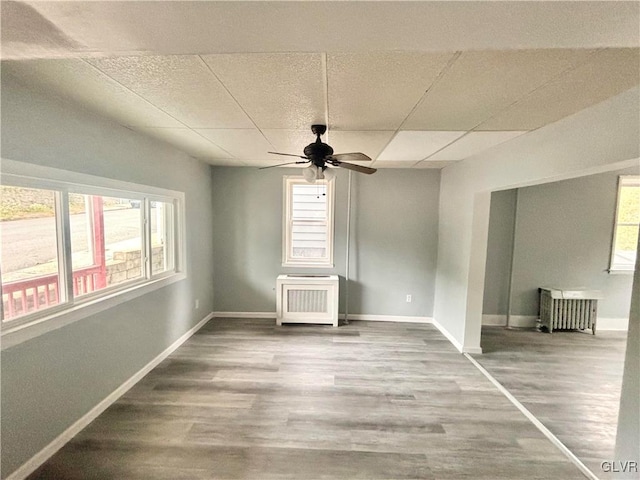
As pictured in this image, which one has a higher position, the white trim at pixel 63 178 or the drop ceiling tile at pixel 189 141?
the drop ceiling tile at pixel 189 141

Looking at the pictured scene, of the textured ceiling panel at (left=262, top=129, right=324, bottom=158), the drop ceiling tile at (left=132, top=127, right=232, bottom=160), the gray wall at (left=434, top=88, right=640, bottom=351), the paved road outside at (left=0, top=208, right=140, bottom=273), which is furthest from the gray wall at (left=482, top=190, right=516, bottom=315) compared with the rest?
the paved road outside at (left=0, top=208, right=140, bottom=273)

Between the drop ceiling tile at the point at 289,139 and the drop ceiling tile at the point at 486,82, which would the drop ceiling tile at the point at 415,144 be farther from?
the drop ceiling tile at the point at 289,139

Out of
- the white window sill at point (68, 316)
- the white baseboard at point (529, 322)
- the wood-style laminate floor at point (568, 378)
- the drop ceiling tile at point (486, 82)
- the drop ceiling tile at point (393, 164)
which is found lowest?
the wood-style laminate floor at point (568, 378)

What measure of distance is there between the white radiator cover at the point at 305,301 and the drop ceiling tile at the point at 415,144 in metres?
2.04

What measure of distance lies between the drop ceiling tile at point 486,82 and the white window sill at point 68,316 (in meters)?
2.93

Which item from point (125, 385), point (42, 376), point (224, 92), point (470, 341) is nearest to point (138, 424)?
point (125, 385)

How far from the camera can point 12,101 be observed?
165cm

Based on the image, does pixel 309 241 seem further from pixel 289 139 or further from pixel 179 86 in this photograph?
pixel 179 86

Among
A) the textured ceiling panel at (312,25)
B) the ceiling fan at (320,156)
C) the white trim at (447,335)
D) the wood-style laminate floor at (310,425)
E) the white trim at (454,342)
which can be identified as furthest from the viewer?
the white trim at (447,335)

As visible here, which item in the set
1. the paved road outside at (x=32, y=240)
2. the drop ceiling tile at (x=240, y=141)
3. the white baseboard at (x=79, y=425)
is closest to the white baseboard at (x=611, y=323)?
the drop ceiling tile at (x=240, y=141)

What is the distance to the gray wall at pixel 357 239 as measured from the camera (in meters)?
4.50

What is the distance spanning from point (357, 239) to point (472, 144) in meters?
2.17

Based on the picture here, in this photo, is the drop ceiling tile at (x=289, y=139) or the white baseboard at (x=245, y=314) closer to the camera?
the drop ceiling tile at (x=289, y=139)

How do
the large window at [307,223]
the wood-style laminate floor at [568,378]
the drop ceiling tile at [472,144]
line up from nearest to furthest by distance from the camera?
the wood-style laminate floor at [568,378]
the drop ceiling tile at [472,144]
the large window at [307,223]
